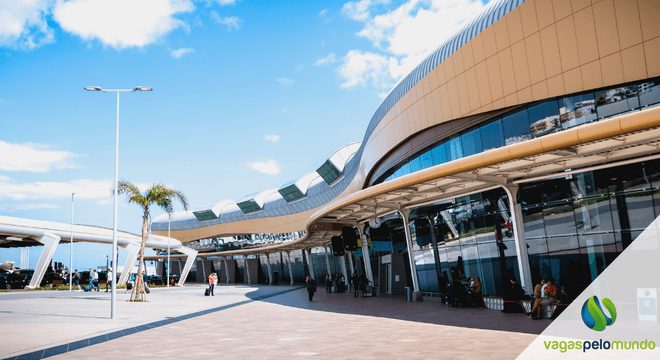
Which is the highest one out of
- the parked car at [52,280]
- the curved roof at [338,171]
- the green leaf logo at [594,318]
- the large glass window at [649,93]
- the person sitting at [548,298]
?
the curved roof at [338,171]

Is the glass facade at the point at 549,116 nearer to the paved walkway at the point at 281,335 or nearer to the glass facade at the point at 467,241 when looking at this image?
the glass facade at the point at 467,241

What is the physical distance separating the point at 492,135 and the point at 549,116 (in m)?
2.59

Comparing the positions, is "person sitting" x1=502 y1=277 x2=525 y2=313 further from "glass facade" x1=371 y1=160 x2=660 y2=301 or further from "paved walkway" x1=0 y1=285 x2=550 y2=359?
"glass facade" x1=371 y1=160 x2=660 y2=301

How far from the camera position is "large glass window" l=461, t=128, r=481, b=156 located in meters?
20.0

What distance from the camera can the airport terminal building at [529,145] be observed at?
14.0 metres

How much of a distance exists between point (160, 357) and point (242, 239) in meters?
69.5

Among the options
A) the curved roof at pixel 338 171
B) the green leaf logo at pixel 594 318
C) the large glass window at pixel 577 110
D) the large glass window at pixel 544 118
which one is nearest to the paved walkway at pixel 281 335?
the green leaf logo at pixel 594 318

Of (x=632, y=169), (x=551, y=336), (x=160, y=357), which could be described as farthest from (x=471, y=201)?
(x=160, y=357)

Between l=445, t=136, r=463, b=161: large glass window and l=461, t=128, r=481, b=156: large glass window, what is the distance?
25cm

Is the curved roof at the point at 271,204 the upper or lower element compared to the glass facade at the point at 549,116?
upper

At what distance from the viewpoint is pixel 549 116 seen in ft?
56.1

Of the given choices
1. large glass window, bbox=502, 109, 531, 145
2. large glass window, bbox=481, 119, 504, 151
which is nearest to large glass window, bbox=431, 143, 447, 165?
large glass window, bbox=481, 119, 504, 151

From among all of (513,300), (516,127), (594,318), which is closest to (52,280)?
(513,300)

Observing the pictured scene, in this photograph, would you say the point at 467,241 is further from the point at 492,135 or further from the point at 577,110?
the point at 577,110
